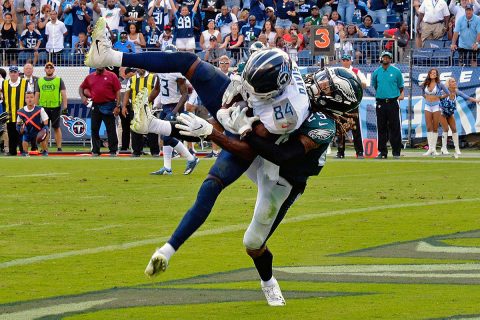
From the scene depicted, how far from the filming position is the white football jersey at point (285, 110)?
6758mm

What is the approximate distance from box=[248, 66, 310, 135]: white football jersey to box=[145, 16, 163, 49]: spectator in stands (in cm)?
1958

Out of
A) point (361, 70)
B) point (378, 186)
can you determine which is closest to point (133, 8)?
point (361, 70)

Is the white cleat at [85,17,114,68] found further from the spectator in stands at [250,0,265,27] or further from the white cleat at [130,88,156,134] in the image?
the spectator in stands at [250,0,265,27]

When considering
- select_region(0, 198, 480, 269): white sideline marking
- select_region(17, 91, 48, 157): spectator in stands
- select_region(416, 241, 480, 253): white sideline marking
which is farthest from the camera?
select_region(17, 91, 48, 157): spectator in stands

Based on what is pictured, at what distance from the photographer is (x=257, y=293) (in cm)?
763

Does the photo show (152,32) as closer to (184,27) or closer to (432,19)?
(184,27)

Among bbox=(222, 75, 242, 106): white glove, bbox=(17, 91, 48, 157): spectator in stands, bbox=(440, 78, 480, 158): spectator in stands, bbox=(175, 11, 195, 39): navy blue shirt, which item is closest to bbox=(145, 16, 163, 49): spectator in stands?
bbox=(175, 11, 195, 39): navy blue shirt

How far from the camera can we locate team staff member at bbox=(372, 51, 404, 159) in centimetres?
2091

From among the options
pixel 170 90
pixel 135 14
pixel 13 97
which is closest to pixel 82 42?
pixel 135 14

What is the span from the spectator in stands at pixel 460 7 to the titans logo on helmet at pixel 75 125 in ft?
27.2

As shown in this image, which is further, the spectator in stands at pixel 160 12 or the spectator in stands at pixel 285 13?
the spectator in stands at pixel 160 12

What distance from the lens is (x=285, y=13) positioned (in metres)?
26.5

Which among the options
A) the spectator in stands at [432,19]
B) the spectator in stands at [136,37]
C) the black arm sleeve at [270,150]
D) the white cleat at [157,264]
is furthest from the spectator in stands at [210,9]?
the white cleat at [157,264]

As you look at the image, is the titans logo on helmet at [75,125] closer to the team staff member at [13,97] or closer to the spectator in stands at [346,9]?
the team staff member at [13,97]
